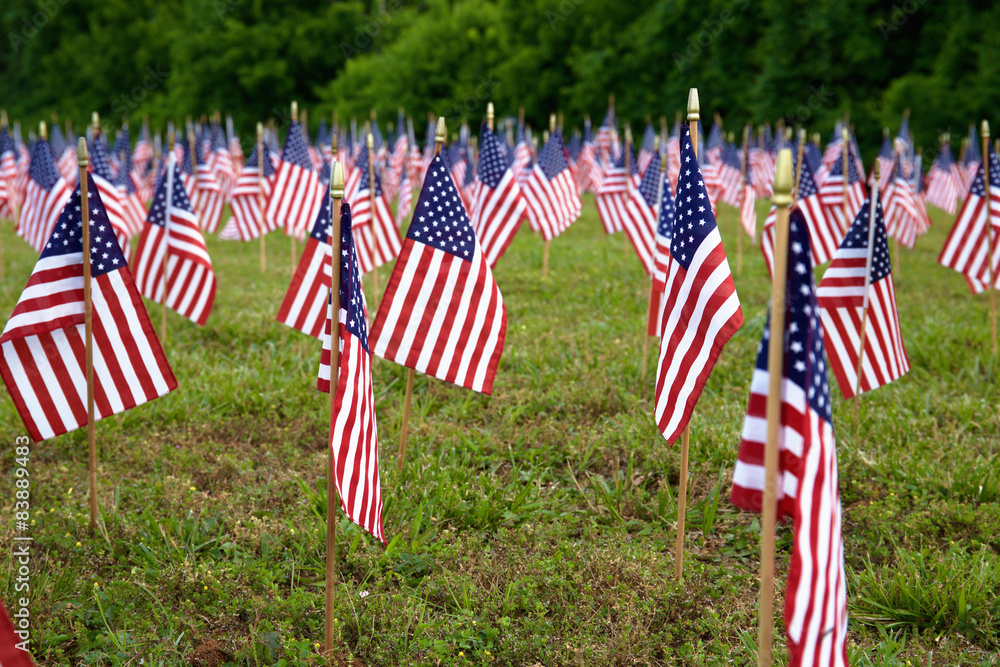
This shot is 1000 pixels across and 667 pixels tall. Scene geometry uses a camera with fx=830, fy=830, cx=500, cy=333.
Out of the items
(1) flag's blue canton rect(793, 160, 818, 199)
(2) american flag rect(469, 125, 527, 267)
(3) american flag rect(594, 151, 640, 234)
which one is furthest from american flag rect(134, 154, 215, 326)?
(1) flag's blue canton rect(793, 160, 818, 199)

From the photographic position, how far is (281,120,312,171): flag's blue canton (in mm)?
10602

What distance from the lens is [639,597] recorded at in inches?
158

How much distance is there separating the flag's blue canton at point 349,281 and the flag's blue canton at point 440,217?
73cm

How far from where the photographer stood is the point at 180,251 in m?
6.91

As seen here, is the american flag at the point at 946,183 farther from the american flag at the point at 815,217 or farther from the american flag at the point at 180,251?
the american flag at the point at 180,251

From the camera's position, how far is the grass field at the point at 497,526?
3744 mm

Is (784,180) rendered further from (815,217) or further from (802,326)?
(815,217)

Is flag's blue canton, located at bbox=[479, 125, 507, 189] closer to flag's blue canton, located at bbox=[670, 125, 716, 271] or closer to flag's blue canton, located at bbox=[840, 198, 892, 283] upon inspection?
flag's blue canton, located at bbox=[840, 198, 892, 283]

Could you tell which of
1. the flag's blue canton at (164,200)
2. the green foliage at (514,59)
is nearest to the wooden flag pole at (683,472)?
the flag's blue canton at (164,200)

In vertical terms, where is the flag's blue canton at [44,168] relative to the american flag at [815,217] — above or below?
above

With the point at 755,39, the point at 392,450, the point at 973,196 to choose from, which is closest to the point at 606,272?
the point at 973,196

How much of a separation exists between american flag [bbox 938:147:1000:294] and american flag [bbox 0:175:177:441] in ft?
22.6

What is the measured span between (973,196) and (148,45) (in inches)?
1862

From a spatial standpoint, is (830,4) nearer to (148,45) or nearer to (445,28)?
(445,28)
